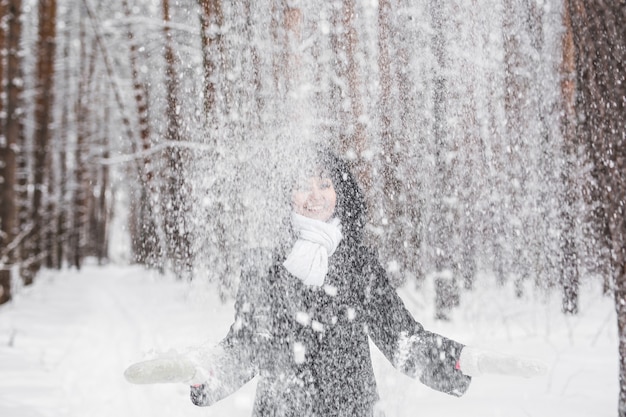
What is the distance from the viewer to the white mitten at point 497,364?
5.90ft

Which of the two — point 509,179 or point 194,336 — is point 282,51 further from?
point 509,179

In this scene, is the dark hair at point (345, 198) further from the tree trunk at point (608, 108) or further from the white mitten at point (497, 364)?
the tree trunk at point (608, 108)

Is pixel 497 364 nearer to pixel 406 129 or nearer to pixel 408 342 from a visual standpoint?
pixel 408 342

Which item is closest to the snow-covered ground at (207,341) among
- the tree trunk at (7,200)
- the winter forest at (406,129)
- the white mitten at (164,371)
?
the winter forest at (406,129)

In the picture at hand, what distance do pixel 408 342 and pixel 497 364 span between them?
0.35 m

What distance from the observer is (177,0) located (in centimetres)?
1005

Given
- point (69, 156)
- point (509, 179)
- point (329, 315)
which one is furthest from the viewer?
point (69, 156)


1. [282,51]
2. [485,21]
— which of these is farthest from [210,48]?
[485,21]

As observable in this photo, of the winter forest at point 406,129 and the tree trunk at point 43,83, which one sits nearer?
the winter forest at point 406,129

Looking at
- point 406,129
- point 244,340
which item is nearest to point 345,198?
point 244,340

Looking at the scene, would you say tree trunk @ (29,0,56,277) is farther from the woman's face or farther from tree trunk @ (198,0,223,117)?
the woman's face

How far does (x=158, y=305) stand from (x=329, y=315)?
8815 millimetres

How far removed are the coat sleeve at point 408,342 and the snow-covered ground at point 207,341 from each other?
0.98 m

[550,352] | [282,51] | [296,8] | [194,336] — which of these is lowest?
[194,336]
